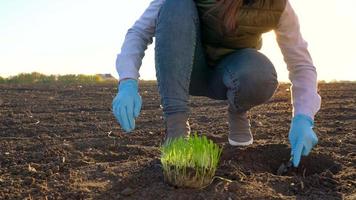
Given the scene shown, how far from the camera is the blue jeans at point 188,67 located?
2.78 metres

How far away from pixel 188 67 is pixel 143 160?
0.61 metres

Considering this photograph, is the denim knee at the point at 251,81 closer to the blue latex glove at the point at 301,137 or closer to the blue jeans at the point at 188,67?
the blue jeans at the point at 188,67

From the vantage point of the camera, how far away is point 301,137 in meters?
2.75

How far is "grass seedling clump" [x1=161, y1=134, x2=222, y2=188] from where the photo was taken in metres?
2.29

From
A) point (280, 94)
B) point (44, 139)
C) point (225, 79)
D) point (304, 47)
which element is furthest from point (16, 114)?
point (280, 94)

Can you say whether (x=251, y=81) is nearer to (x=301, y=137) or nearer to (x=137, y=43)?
(x=301, y=137)

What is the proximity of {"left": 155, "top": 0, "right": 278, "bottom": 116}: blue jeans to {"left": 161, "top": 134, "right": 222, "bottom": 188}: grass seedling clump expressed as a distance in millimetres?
474

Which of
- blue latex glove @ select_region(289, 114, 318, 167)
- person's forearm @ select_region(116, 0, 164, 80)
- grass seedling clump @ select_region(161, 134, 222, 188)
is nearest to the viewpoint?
grass seedling clump @ select_region(161, 134, 222, 188)

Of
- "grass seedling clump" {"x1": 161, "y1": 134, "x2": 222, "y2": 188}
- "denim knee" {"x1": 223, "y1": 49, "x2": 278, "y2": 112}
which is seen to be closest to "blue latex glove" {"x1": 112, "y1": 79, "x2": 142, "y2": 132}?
"grass seedling clump" {"x1": 161, "y1": 134, "x2": 222, "y2": 188}

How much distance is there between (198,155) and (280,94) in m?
6.17

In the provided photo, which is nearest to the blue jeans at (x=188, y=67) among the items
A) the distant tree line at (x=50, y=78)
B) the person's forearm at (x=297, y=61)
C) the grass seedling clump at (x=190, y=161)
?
the person's forearm at (x=297, y=61)

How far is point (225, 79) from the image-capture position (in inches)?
121

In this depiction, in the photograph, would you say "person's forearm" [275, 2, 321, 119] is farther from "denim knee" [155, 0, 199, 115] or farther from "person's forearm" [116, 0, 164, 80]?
"person's forearm" [116, 0, 164, 80]

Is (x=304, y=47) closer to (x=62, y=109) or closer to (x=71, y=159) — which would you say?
(x=71, y=159)
